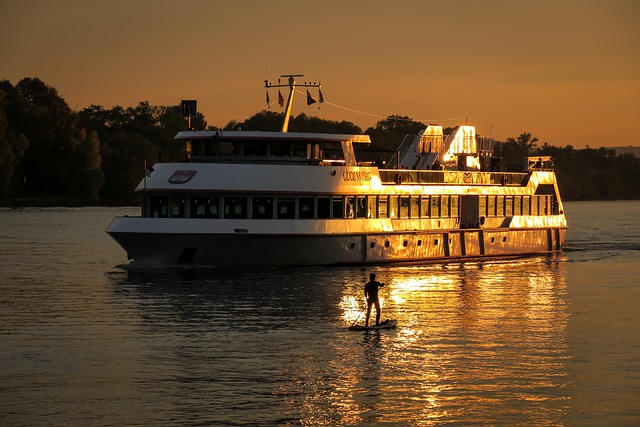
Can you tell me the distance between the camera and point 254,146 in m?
54.7

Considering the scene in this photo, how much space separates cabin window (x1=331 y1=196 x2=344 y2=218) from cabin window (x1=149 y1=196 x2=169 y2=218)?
7.49 m

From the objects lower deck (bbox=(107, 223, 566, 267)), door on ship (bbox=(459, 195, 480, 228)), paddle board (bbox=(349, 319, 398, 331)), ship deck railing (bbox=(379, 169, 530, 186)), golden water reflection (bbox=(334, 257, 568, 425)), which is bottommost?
golden water reflection (bbox=(334, 257, 568, 425))

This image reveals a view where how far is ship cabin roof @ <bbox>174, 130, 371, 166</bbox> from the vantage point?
2135 inches

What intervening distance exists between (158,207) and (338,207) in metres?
8.12

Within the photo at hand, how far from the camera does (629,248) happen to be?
8306cm

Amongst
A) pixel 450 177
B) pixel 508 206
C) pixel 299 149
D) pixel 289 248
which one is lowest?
pixel 289 248

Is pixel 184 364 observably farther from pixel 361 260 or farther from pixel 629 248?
pixel 629 248

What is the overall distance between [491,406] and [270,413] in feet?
14.9

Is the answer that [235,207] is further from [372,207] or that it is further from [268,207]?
[372,207]

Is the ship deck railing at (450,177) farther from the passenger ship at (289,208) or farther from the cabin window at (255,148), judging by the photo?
the cabin window at (255,148)

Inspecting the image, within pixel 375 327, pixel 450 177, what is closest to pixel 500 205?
pixel 450 177

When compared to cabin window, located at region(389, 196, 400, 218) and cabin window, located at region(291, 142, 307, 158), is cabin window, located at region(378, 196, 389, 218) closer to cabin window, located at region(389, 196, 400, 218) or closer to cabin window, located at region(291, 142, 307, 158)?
cabin window, located at region(389, 196, 400, 218)

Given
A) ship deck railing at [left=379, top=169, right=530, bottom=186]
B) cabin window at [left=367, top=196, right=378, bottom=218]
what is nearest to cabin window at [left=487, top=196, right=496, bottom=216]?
ship deck railing at [left=379, top=169, right=530, bottom=186]

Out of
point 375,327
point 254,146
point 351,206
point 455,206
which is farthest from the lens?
point 455,206
